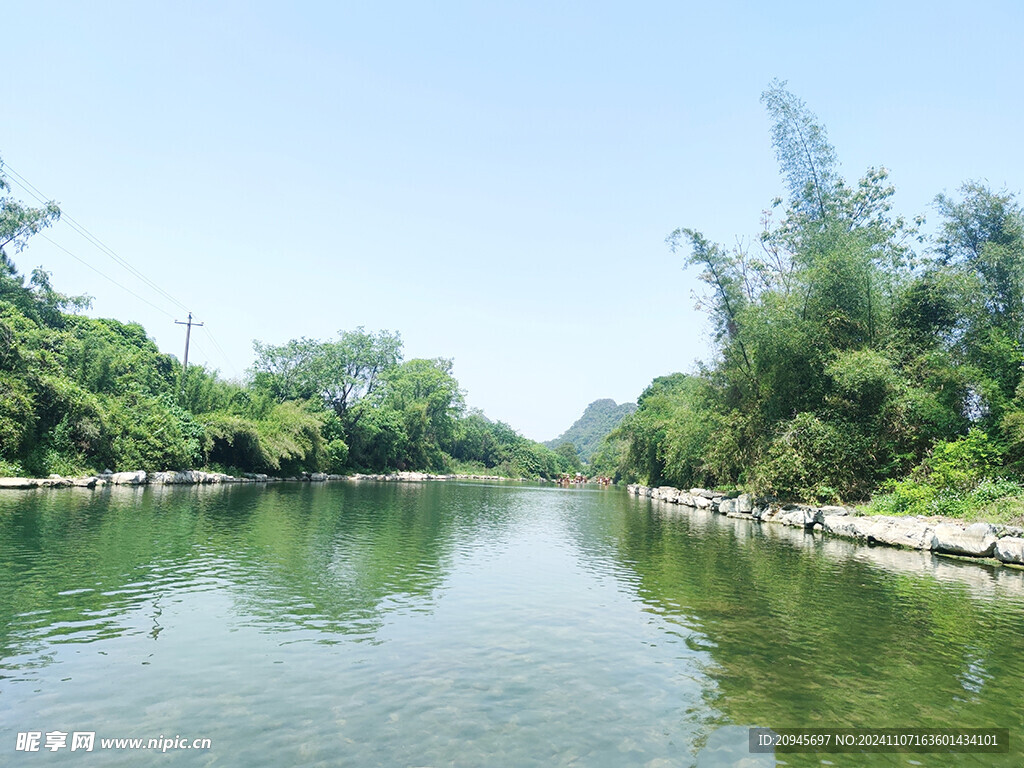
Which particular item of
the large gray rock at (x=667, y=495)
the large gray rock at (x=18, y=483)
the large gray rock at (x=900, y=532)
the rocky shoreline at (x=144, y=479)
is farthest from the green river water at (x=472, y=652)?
the large gray rock at (x=667, y=495)

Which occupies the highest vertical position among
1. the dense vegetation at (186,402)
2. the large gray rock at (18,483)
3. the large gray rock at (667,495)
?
the dense vegetation at (186,402)

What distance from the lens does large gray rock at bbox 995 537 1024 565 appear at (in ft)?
51.9

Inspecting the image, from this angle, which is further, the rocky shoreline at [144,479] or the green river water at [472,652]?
the rocky shoreline at [144,479]

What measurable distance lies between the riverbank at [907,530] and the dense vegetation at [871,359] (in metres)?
1.13

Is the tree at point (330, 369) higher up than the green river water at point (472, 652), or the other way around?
the tree at point (330, 369)

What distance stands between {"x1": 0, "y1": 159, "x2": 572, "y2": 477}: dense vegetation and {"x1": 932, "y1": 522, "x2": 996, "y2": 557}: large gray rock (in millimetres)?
36135

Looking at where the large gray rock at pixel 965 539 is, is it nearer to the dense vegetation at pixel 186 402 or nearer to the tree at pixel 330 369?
the dense vegetation at pixel 186 402

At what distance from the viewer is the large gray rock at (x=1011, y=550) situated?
51.9ft

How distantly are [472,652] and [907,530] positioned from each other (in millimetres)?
17628

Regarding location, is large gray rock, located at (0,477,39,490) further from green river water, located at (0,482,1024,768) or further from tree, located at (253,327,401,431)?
tree, located at (253,327,401,431)

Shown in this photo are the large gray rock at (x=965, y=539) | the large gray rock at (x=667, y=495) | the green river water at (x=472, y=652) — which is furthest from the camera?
the large gray rock at (x=667, y=495)

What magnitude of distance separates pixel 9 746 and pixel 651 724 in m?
5.48

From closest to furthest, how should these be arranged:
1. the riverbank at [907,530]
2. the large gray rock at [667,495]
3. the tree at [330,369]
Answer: the riverbank at [907,530] < the large gray rock at [667,495] < the tree at [330,369]

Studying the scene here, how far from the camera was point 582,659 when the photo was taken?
7.77m
